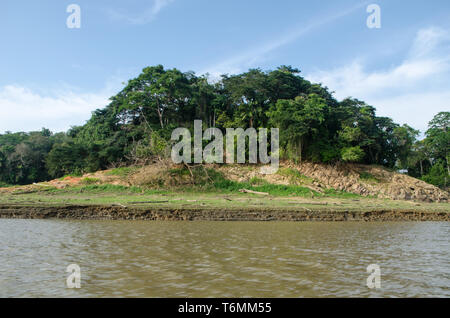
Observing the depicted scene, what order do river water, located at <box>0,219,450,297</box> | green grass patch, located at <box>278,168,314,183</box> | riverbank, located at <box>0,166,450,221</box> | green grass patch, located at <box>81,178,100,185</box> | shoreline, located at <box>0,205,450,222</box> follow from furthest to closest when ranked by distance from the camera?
1. green grass patch, located at <box>278,168,314,183</box>
2. green grass patch, located at <box>81,178,100,185</box>
3. riverbank, located at <box>0,166,450,221</box>
4. shoreline, located at <box>0,205,450,222</box>
5. river water, located at <box>0,219,450,297</box>

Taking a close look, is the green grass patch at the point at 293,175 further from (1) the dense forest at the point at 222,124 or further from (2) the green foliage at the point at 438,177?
(2) the green foliage at the point at 438,177

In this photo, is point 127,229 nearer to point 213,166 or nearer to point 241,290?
point 241,290

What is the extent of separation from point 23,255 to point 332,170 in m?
26.7

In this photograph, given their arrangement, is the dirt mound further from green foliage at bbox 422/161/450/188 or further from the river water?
the river water

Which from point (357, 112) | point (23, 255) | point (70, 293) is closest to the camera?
point (70, 293)

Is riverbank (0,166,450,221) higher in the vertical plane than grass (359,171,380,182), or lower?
lower

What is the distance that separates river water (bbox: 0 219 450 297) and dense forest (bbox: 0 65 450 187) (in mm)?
15698

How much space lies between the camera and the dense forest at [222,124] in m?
28.9

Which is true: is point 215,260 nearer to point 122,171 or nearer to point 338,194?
point 338,194

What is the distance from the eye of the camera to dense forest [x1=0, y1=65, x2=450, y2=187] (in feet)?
94.7

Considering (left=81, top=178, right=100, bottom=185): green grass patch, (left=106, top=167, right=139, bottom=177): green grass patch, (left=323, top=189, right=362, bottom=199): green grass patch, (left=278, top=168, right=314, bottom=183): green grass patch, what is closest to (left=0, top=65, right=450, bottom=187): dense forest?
(left=106, top=167, right=139, bottom=177): green grass patch

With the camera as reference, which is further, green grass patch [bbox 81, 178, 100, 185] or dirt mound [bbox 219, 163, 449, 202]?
dirt mound [bbox 219, 163, 449, 202]

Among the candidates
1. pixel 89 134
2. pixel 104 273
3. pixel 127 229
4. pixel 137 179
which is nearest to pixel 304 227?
pixel 127 229

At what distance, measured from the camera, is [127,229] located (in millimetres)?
12039
